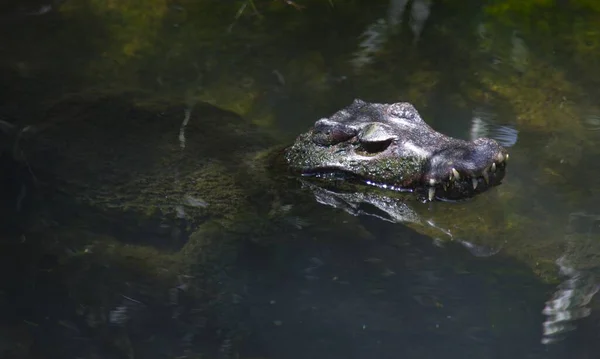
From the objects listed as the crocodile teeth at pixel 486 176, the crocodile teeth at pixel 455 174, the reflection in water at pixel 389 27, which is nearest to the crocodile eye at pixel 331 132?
the crocodile teeth at pixel 455 174

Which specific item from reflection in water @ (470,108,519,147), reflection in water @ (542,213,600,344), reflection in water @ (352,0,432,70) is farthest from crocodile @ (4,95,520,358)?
reflection in water @ (352,0,432,70)

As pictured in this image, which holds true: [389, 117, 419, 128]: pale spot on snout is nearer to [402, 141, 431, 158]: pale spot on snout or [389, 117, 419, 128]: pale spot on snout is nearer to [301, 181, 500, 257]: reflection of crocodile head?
[402, 141, 431, 158]: pale spot on snout

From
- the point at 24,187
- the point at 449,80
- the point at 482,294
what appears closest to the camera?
the point at 482,294

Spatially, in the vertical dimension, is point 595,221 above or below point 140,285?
above

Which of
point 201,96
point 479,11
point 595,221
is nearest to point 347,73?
point 201,96

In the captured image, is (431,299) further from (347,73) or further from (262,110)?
(347,73)

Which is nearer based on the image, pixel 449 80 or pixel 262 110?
pixel 262 110

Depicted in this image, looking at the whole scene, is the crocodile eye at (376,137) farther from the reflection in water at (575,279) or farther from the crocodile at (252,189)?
the reflection in water at (575,279)
